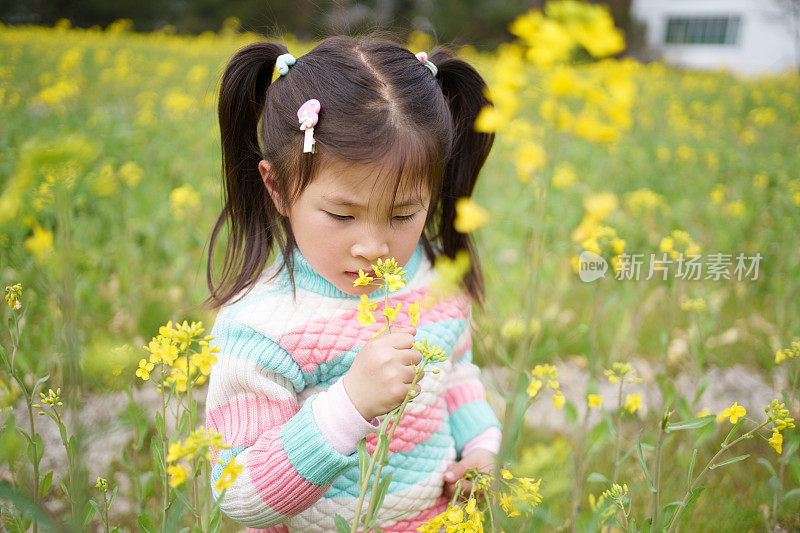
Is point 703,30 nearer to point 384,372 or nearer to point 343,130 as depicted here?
point 343,130

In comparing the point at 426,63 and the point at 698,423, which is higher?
the point at 426,63

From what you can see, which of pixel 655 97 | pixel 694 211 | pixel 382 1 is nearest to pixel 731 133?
pixel 655 97

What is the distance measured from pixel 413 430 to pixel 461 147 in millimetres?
703

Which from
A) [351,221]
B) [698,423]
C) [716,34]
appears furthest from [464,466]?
[716,34]

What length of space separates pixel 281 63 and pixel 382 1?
872 inches

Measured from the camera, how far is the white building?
21.7 metres

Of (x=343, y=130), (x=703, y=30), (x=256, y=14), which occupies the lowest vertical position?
(x=703, y=30)

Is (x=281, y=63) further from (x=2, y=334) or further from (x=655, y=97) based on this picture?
(x=655, y=97)

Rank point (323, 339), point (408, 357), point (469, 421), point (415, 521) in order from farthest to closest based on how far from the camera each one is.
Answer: point (469, 421)
point (415, 521)
point (323, 339)
point (408, 357)

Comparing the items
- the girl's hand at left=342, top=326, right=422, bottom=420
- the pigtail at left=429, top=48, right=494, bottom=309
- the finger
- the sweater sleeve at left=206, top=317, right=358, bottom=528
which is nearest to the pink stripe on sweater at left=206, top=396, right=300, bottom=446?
the sweater sleeve at left=206, top=317, right=358, bottom=528

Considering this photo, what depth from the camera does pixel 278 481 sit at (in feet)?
3.38

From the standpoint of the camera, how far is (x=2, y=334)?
155cm

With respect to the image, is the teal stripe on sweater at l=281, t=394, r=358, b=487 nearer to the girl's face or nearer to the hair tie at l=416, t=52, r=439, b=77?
the girl's face

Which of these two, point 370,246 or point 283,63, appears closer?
point 370,246
